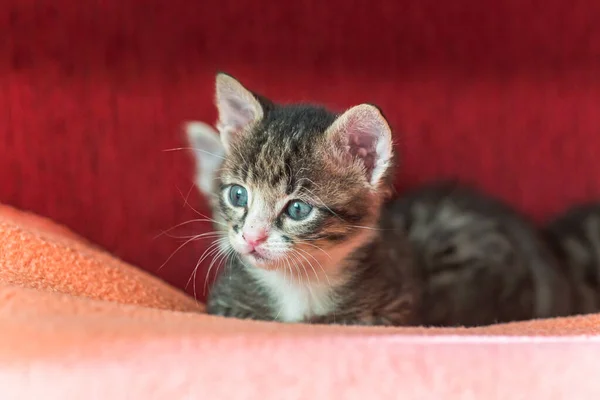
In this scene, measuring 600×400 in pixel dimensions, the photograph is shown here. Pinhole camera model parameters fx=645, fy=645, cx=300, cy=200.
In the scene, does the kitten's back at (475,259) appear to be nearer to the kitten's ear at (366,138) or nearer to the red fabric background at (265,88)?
the red fabric background at (265,88)

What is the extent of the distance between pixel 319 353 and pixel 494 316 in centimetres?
73

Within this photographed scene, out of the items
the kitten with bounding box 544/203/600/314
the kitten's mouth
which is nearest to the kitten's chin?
the kitten's mouth

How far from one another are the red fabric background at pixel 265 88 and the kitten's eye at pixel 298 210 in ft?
1.43

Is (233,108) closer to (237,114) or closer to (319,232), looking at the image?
(237,114)

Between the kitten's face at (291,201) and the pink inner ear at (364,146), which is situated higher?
the pink inner ear at (364,146)

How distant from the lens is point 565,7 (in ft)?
5.01

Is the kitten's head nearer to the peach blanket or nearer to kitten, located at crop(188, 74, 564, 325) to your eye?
kitten, located at crop(188, 74, 564, 325)

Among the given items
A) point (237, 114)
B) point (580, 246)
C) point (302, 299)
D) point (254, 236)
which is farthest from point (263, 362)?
point (580, 246)

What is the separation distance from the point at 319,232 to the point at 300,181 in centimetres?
9

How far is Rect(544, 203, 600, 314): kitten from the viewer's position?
1477mm

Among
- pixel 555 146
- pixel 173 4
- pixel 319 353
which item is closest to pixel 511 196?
pixel 555 146

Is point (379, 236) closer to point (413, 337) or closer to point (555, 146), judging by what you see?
point (413, 337)

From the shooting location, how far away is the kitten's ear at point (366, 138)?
1.00m

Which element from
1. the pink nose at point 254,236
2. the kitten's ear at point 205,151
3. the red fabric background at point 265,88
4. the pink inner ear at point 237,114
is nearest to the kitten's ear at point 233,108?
the pink inner ear at point 237,114
